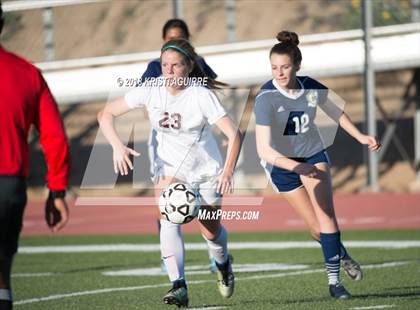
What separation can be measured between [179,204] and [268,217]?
32.4ft

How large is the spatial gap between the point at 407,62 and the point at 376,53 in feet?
2.08

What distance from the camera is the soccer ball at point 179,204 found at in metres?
7.52

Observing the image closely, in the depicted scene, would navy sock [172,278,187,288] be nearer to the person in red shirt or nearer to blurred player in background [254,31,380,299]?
blurred player in background [254,31,380,299]

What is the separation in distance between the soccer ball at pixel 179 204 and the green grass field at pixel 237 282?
2.41 ft

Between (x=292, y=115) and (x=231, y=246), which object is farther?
(x=231, y=246)

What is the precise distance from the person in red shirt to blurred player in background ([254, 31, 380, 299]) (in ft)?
8.90

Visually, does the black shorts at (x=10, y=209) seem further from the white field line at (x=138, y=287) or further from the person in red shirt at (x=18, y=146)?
the white field line at (x=138, y=287)

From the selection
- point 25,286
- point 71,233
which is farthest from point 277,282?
point 71,233

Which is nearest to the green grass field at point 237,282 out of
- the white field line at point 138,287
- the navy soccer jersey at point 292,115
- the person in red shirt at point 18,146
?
the white field line at point 138,287

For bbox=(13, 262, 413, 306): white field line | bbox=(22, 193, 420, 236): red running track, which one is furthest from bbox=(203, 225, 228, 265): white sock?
bbox=(22, 193, 420, 236): red running track

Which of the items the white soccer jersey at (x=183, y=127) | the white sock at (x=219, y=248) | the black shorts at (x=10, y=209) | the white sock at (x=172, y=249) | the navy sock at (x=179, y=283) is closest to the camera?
the black shorts at (x=10, y=209)

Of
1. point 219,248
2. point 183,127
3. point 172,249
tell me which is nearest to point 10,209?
point 172,249

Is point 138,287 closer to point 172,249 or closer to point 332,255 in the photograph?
point 172,249

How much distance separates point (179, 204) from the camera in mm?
7520
